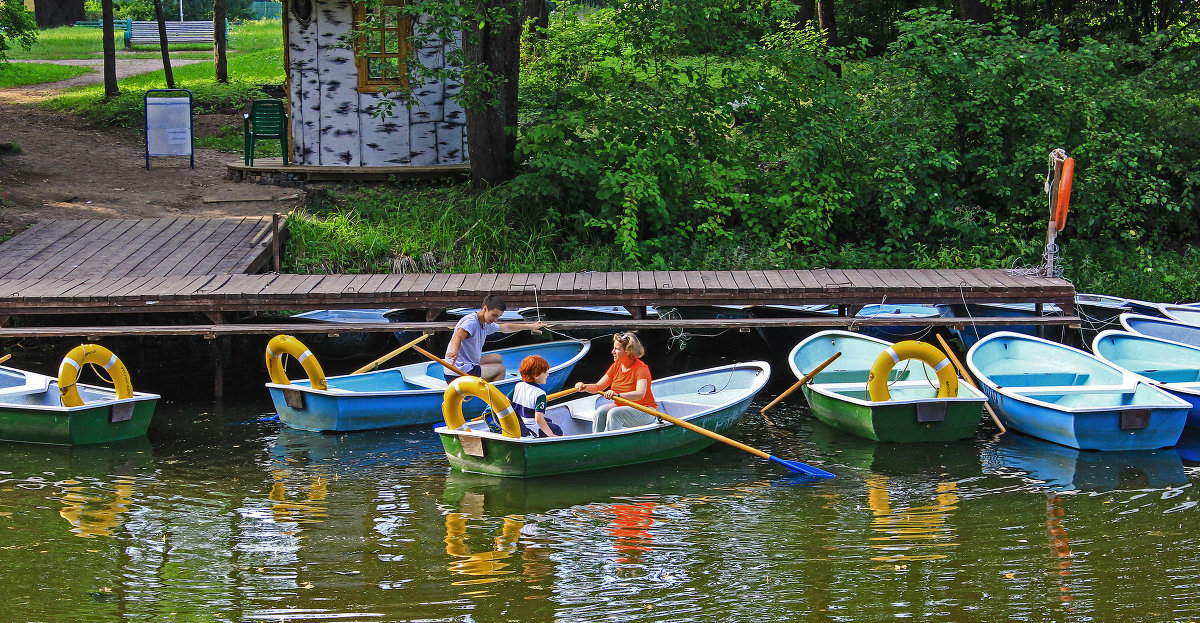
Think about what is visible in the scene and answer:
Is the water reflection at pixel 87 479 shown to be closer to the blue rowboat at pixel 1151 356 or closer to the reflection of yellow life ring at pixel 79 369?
the reflection of yellow life ring at pixel 79 369

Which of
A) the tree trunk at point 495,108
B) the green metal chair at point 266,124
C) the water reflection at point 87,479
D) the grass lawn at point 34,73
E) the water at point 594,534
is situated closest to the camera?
the water at point 594,534

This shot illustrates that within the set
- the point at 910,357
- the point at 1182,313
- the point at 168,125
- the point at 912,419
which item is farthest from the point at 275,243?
the point at 1182,313

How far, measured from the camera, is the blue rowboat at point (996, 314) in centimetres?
1307

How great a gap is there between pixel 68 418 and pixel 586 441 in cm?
486

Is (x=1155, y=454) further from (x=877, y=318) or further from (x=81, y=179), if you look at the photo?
(x=81, y=179)

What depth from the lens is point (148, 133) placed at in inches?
698

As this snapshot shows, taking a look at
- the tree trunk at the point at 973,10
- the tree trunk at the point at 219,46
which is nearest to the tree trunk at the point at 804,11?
the tree trunk at the point at 973,10

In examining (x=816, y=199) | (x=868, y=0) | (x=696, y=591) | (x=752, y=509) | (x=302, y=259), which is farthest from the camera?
(x=868, y=0)

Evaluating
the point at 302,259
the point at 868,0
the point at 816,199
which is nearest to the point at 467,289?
the point at 302,259

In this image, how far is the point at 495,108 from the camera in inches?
607

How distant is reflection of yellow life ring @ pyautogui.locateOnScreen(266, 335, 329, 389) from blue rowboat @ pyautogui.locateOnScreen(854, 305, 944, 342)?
6.32m

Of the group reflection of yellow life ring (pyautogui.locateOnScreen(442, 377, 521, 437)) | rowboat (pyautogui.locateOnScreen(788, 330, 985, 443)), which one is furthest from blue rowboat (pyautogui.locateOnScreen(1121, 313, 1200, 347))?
reflection of yellow life ring (pyautogui.locateOnScreen(442, 377, 521, 437))

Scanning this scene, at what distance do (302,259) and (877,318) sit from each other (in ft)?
24.2

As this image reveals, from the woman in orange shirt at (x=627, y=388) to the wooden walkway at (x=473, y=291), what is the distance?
2.50 m
